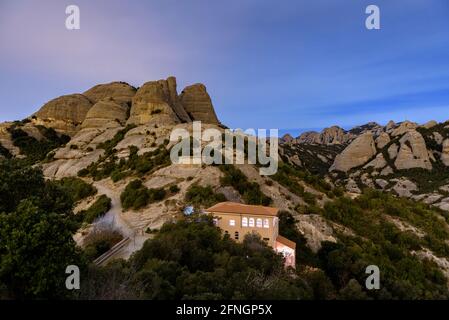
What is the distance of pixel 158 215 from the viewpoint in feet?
113

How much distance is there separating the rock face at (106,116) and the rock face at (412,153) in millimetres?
80325

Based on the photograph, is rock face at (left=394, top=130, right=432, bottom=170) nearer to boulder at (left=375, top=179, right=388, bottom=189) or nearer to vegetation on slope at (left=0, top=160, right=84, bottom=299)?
boulder at (left=375, top=179, right=388, bottom=189)

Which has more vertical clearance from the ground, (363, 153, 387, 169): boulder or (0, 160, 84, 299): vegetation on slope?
(363, 153, 387, 169): boulder

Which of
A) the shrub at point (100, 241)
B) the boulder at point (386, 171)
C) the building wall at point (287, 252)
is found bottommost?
the building wall at point (287, 252)

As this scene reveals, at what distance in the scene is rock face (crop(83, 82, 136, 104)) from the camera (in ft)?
300

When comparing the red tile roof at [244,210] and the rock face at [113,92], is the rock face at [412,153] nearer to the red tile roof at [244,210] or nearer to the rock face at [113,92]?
the rock face at [113,92]

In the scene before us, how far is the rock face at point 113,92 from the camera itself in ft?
300

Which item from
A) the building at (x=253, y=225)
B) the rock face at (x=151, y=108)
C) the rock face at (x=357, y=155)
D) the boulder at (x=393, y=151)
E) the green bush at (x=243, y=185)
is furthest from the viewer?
the rock face at (x=357, y=155)

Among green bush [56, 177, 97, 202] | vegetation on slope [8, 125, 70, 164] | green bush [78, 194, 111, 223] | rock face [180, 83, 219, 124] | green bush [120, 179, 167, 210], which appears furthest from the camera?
rock face [180, 83, 219, 124]

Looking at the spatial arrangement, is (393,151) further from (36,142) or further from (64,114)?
(36,142)

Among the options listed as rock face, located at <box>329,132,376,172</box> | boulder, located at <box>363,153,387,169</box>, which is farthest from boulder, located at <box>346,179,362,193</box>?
rock face, located at <box>329,132,376,172</box>

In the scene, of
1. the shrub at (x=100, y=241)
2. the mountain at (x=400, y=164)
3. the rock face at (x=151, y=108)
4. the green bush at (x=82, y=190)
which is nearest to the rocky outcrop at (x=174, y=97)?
the rock face at (x=151, y=108)

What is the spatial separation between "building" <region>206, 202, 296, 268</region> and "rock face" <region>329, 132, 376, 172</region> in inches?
3745

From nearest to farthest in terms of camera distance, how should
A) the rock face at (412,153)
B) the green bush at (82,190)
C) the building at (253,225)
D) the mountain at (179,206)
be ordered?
the mountain at (179,206) < the building at (253,225) < the green bush at (82,190) < the rock face at (412,153)
